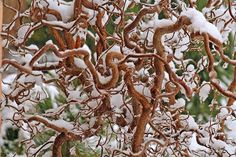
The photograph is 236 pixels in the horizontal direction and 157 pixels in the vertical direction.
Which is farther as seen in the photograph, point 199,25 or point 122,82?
point 122,82

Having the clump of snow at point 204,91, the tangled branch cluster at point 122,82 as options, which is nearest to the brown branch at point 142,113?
the tangled branch cluster at point 122,82

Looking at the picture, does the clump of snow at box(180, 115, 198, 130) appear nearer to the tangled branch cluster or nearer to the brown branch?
the tangled branch cluster

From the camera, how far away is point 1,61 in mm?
1265

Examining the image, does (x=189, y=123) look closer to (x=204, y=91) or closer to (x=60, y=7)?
(x=204, y=91)

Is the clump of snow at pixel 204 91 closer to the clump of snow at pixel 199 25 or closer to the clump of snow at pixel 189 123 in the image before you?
the clump of snow at pixel 189 123

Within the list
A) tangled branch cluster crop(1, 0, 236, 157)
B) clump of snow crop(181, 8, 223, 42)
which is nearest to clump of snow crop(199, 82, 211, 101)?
tangled branch cluster crop(1, 0, 236, 157)

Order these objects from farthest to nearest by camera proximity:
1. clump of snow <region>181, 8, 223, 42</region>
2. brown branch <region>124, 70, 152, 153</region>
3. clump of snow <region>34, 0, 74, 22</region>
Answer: clump of snow <region>34, 0, 74, 22</region>
brown branch <region>124, 70, 152, 153</region>
clump of snow <region>181, 8, 223, 42</region>

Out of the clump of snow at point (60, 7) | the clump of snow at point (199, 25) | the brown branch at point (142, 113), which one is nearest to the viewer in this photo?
the clump of snow at point (199, 25)

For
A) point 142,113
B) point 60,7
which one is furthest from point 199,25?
point 60,7

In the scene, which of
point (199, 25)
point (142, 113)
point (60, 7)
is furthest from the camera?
point (60, 7)

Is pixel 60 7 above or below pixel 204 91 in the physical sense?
above

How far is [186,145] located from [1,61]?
50cm

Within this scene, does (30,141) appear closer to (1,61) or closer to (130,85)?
(1,61)

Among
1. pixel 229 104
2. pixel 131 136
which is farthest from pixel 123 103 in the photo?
pixel 229 104
